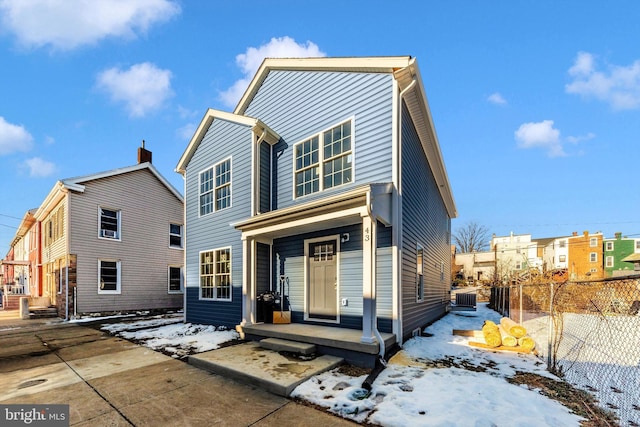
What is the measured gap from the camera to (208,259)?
33.7ft

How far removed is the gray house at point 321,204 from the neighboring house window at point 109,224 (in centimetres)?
590

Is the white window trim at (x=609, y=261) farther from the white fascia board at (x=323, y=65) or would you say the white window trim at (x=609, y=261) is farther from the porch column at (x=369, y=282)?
the porch column at (x=369, y=282)

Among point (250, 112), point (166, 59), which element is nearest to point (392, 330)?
point (250, 112)

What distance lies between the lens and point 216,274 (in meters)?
9.84

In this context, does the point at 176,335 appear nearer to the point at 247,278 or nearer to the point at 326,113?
the point at 247,278

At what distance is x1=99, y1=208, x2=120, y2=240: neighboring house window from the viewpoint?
14156 millimetres

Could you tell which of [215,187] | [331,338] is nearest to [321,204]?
[331,338]

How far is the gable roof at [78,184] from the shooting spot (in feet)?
42.5

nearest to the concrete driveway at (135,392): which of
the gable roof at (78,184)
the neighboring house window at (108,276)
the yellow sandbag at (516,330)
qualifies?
the yellow sandbag at (516,330)

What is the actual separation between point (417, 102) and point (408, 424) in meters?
6.60

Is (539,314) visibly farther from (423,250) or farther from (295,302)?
(295,302)

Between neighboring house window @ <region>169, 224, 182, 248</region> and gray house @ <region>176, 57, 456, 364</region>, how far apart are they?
6568mm

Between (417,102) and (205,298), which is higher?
(417,102)

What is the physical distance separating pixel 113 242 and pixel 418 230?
45.3 feet
